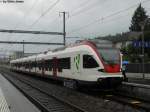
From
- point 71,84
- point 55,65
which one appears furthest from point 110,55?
point 55,65

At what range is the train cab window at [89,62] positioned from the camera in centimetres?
2123

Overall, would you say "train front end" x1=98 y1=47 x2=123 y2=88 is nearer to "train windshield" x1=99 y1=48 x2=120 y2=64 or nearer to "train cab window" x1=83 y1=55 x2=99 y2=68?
"train windshield" x1=99 y1=48 x2=120 y2=64

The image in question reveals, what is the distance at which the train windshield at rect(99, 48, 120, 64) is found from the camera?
2127 centimetres

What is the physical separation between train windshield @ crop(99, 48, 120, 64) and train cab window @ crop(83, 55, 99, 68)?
21.1 inches

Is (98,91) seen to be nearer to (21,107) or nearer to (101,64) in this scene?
(101,64)

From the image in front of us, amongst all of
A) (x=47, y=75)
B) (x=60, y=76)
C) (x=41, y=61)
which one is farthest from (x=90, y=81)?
(x=41, y=61)

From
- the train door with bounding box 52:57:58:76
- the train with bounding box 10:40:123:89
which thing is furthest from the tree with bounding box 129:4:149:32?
the train with bounding box 10:40:123:89

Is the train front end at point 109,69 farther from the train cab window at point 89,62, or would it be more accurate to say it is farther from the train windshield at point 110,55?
the train cab window at point 89,62

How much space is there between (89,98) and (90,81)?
156cm

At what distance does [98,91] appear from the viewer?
78.8 feet

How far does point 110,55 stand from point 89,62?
1.22 m

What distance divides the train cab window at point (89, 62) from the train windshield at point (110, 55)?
536mm

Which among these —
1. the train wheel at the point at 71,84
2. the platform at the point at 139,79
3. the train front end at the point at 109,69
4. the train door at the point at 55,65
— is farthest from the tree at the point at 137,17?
the train front end at the point at 109,69

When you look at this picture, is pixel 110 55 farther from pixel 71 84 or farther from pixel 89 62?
pixel 71 84
